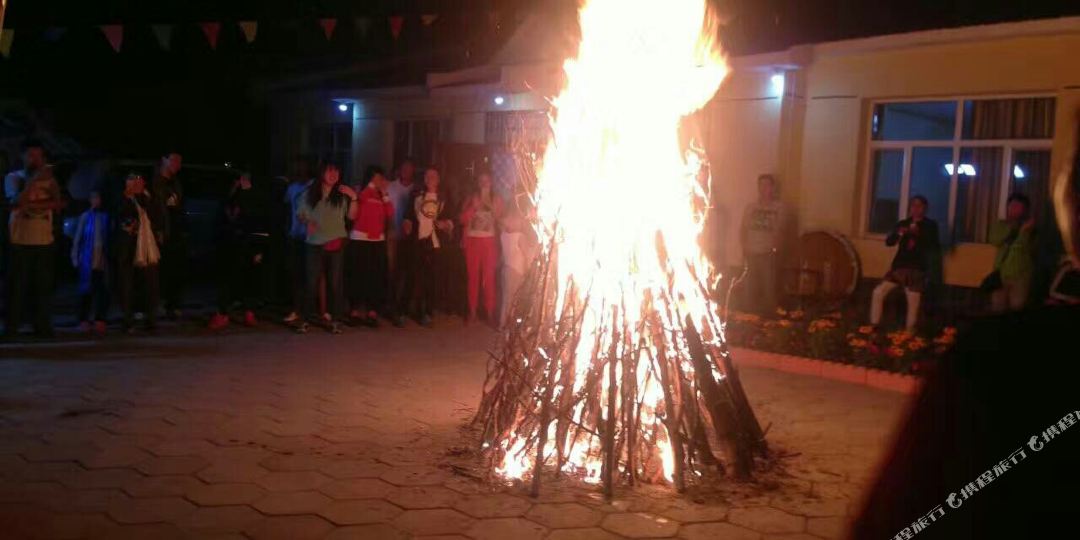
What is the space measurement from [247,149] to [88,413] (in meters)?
19.4

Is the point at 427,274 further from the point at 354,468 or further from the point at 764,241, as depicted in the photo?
the point at 354,468

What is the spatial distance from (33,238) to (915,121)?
417 inches

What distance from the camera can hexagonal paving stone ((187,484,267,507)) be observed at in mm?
4996

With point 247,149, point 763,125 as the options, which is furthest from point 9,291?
point 247,149

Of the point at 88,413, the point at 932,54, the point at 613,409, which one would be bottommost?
the point at 88,413

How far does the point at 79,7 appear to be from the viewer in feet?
39.0

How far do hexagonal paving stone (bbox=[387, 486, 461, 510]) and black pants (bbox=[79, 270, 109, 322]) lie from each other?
6.09 metres

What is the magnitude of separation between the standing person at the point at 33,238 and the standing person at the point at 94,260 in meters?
0.47

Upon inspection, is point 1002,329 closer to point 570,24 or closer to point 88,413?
point 88,413

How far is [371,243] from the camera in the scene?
1086cm

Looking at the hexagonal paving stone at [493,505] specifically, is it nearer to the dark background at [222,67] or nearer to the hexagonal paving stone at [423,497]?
the hexagonal paving stone at [423,497]

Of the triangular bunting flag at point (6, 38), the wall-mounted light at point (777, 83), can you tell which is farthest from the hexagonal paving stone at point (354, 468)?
the wall-mounted light at point (777, 83)

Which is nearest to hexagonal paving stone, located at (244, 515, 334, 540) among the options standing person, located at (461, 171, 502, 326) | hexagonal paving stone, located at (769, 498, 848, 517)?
hexagonal paving stone, located at (769, 498, 848, 517)

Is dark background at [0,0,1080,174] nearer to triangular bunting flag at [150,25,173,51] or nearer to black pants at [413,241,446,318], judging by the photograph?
triangular bunting flag at [150,25,173,51]
